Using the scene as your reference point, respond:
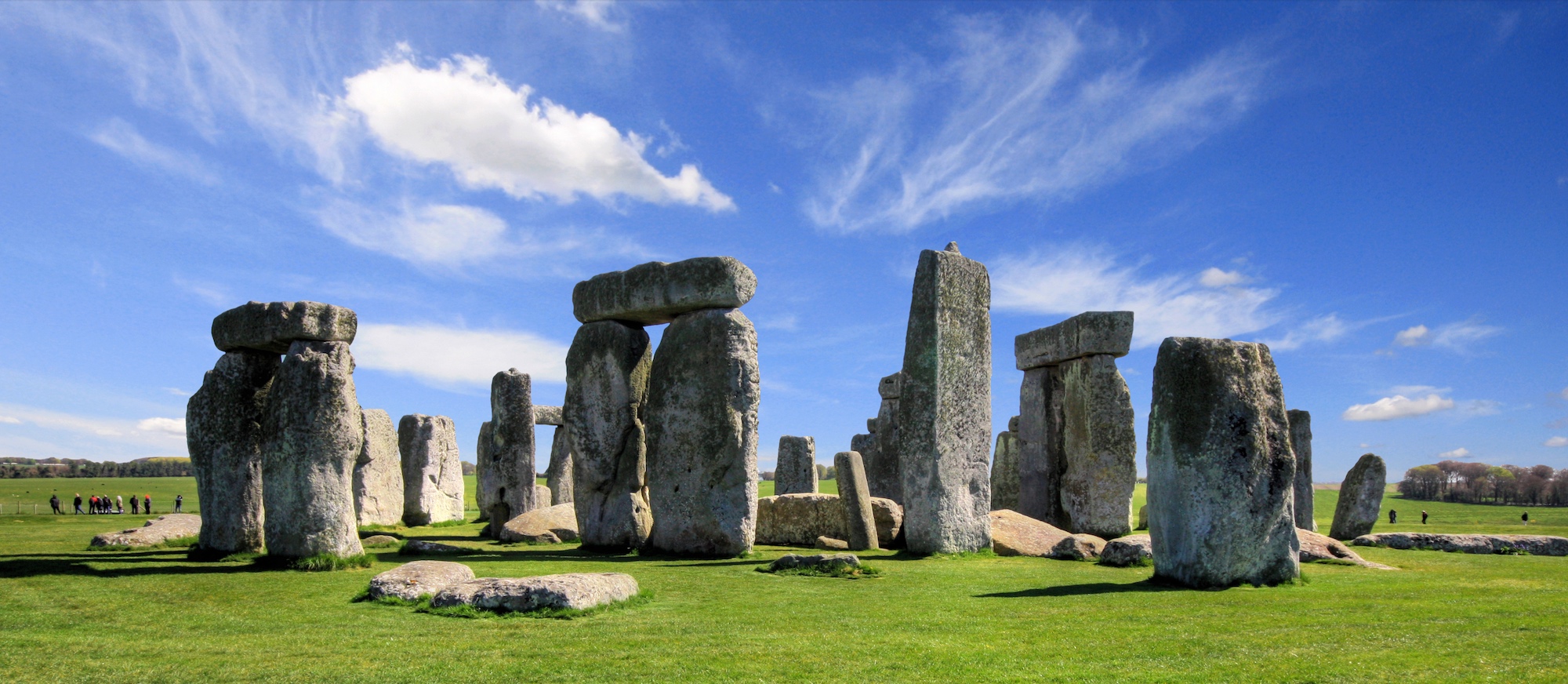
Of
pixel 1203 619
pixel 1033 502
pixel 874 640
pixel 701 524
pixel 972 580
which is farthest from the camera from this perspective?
pixel 1033 502

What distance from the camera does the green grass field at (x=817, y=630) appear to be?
18.8 ft

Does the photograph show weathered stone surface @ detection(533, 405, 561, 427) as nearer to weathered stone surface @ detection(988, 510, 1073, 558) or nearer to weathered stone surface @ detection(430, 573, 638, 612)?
weathered stone surface @ detection(988, 510, 1073, 558)

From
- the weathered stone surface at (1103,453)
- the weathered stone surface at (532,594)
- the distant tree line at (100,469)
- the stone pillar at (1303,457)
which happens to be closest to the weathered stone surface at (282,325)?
the weathered stone surface at (532,594)

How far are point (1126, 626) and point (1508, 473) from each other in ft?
158

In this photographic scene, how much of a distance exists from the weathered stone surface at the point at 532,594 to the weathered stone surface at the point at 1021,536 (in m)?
7.16

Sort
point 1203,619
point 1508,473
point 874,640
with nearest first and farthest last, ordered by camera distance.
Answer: point 874,640 < point 1203,619 < point 1508,473

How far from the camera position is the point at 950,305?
13.4 metres

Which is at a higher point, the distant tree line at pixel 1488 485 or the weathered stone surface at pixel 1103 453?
the weathered stone surface at pixel 1103 453

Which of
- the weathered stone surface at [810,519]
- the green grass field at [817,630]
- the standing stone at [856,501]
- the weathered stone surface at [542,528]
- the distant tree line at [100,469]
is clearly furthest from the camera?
the distant tree line at [100,469]

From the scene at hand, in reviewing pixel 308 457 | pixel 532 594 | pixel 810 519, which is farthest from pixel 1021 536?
pixel 308 457

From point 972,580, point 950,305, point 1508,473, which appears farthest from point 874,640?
point 1508,473

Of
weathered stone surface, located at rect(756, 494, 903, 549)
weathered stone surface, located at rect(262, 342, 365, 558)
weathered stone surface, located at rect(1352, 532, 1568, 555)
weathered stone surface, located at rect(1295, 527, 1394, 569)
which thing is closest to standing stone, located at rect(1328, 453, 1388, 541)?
weathered stone surface, located at rect(1352, 532, 1568, 555)

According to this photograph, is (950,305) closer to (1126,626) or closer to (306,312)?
(1126,626)

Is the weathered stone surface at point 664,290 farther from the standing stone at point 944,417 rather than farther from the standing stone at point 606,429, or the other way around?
the standing stone at point 944,417
